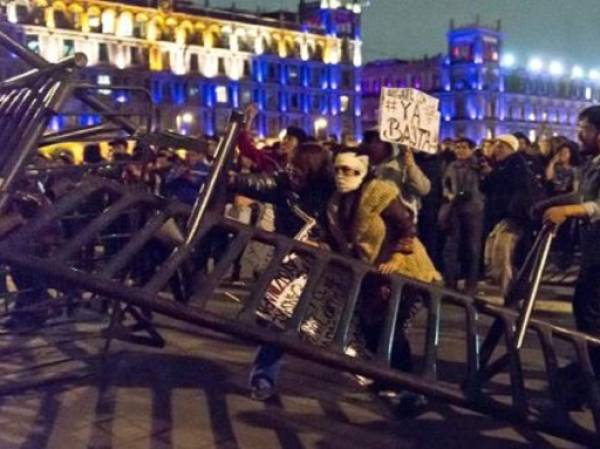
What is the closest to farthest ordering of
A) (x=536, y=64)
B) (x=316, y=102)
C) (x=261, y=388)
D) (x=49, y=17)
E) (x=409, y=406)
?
(x=409, y=406) → (x=261, y=388) → (x=49, y=17) → (x=316, y=102) → (x=536, y=64)

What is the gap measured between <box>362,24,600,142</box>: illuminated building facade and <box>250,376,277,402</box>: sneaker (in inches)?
4187

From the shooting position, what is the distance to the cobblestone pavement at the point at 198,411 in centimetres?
562

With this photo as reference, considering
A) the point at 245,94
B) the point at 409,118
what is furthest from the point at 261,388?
the point at 245,94

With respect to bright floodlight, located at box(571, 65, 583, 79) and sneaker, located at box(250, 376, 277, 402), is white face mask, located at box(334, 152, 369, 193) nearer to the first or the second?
sneaker, located at box(250, 376, 277, 402)

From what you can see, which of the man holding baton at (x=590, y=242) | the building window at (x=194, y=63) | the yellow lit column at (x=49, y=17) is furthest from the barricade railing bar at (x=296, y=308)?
the building window at (x=194, y=63)

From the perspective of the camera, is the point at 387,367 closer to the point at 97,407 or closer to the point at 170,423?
the point at 170,423

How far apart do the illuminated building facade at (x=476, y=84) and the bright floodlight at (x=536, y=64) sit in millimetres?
116

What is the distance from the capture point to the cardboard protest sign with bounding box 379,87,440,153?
7.64 m

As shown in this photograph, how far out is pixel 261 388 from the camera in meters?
6.39

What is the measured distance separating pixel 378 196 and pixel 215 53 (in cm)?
9267

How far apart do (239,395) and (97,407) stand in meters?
0.88

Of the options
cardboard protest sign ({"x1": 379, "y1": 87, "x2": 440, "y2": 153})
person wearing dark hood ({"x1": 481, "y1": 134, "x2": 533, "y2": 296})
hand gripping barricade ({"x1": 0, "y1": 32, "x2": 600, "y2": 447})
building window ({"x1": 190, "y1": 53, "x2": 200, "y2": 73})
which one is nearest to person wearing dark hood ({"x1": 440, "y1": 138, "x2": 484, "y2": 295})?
person wearing dark hood ({"x1": 481, "y1": 134, "x2": 533, "y2": 296})

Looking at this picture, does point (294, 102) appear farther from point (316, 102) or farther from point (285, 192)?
point (285, 192)

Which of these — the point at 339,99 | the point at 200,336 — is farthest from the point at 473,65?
the point at 200,336
